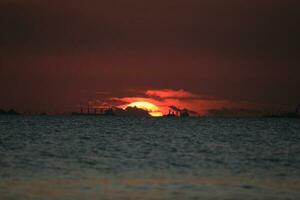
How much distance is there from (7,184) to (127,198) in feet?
29.0

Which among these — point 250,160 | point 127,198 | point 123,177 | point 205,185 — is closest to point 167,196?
point 127,198

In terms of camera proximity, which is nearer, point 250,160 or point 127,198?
point 127,198

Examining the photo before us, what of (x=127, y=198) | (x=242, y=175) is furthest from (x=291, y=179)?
(x=127, y=198)

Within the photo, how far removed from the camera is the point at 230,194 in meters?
33.3

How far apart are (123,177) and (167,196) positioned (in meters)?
8.89

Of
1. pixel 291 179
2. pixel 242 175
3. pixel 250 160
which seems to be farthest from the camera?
pixel 250 160

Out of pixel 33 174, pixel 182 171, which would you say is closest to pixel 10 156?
pixel 33 174

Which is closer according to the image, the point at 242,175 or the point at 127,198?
the point at 127,198

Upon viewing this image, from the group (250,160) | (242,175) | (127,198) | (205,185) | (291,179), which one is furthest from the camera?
(250,160)

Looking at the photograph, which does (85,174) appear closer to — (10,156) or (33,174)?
(33,174)

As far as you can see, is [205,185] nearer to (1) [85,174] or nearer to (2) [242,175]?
(2) [242,175]

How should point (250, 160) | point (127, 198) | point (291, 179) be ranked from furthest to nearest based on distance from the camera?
point (250, 160) → point (291, 179) → point (127, 198)

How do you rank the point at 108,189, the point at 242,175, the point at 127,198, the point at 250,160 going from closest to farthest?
the point at 127,198
the point at 108,189
the point at 242,175
the point at 250,160

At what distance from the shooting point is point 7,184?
36.1 metres
